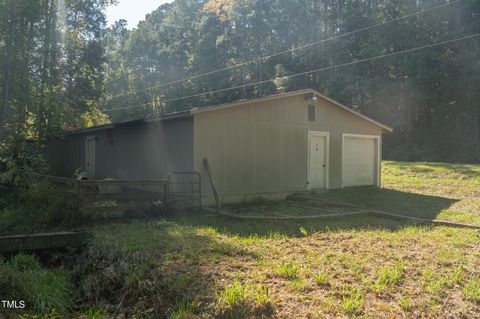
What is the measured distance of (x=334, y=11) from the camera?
117 feet

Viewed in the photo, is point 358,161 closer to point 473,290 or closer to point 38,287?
point 473,290

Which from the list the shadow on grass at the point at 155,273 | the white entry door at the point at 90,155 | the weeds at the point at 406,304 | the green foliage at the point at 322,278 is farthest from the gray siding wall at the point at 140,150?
the weeds at the point at 406,304

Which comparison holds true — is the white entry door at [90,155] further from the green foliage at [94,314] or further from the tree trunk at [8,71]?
the green foliage at [94,314]

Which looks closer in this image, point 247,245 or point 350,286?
point 350,286

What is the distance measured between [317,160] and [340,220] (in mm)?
4539

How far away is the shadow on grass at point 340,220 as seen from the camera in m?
6.91

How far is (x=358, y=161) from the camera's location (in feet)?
44.9

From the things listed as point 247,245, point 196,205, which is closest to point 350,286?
point 247,245

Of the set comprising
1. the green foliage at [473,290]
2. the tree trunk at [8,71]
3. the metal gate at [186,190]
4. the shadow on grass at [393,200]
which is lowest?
the green foliage at [473,290]

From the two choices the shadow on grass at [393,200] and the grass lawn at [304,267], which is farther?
the shadow on grass at [393,200]

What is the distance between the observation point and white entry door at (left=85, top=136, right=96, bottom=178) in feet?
49.6

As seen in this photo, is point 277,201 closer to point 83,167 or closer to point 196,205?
point 196,205

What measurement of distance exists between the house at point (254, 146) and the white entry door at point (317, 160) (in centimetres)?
3

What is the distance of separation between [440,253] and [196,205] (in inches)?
225
